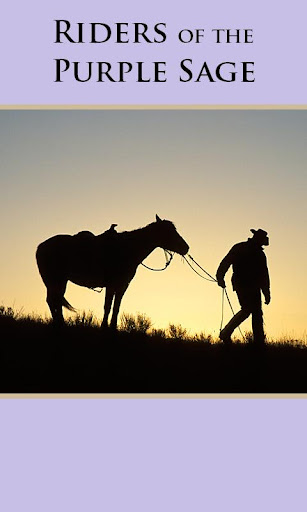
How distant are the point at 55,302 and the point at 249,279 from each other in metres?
3.07

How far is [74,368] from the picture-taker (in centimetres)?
1505

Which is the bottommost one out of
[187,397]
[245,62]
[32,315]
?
[187,397]

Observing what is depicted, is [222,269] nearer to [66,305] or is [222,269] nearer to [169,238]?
[169,238]

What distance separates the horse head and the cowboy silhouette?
788mm

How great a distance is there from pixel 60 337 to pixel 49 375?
38.1 inches

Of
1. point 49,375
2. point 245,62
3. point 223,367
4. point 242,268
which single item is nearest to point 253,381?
point 223,367

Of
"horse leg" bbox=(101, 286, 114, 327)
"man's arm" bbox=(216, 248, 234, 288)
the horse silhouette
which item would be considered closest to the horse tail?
the horse silhouette

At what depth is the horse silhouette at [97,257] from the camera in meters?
16.1

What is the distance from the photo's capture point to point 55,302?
16.0 m

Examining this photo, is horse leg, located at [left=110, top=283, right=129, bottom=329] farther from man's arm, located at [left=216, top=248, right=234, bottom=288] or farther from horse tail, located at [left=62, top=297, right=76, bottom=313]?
man's arm, located at [left=216, top=248, right=234, bottom=288]

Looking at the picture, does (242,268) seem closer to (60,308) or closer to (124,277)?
(124,277)

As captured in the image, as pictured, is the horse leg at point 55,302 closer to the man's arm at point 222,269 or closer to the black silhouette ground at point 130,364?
the black silhouette ground at point 130,364

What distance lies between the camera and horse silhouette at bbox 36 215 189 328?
16.1 meters

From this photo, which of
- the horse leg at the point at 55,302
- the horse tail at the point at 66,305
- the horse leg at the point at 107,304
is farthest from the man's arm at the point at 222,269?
the horse leg at the point at 55,302
